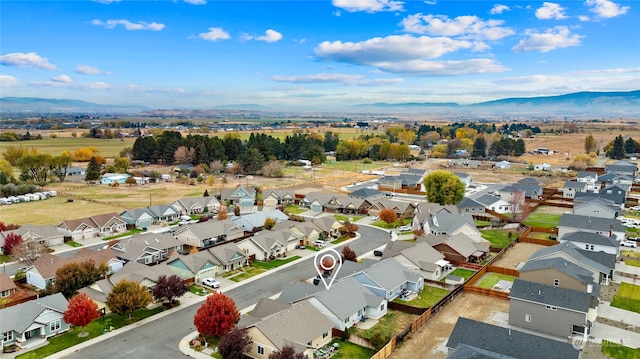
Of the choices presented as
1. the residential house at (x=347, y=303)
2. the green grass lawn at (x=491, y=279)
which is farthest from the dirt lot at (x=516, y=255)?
the residential house at (x=347, y=303)

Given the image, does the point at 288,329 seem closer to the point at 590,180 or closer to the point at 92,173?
the point at 590,180

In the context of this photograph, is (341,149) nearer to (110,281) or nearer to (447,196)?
(447,196)

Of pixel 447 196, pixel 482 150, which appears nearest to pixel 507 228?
pixel 447 196

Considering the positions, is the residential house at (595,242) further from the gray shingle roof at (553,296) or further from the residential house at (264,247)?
the residential house at (264,247)

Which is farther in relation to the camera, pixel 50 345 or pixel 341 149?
pixel 341 149

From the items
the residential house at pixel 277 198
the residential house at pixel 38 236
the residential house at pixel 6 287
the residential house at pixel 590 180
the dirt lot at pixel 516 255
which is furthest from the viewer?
the residential house at pixel 590 180

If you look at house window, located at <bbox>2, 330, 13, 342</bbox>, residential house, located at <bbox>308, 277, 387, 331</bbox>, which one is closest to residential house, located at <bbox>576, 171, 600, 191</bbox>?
residential house, located at <bbox>308, 277, 387, 331</bbox>
